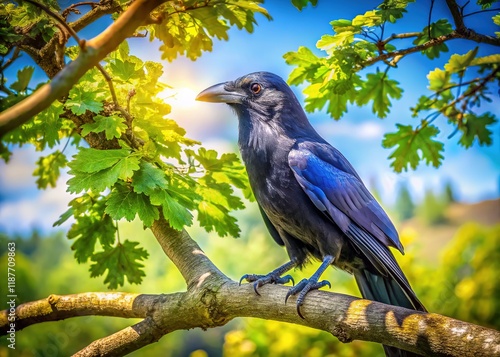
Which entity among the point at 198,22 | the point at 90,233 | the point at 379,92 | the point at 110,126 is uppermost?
the point at 379,92

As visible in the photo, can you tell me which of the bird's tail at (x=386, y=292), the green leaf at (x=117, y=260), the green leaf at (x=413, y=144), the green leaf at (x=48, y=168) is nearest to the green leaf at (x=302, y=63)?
the green leaf at (x=413, y=144)

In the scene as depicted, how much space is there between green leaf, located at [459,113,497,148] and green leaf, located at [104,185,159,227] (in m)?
1.31

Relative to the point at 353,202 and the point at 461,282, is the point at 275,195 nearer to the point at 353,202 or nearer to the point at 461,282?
the point at 353,202

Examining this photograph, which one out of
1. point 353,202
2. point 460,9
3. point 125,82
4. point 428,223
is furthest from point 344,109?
point 428,223

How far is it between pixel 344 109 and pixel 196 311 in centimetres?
92

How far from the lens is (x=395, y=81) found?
215cm

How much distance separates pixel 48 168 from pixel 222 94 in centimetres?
82

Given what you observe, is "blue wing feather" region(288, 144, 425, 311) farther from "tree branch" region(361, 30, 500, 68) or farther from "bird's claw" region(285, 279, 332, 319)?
"tree branch" region(361, 30, 500, 68)

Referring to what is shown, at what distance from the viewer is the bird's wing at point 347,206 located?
1.85 metres

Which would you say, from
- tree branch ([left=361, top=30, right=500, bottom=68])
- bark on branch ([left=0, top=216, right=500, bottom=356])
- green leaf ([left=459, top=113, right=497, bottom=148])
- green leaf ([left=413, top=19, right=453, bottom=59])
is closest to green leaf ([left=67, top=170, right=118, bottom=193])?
bark on branch ([left=0, top=216, right=500, bottom=356])

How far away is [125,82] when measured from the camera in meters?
1.78

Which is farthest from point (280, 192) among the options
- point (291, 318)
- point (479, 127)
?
point (479, 127)

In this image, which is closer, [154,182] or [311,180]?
[154,182]

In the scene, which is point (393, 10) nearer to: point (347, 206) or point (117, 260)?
point (347, 206)
